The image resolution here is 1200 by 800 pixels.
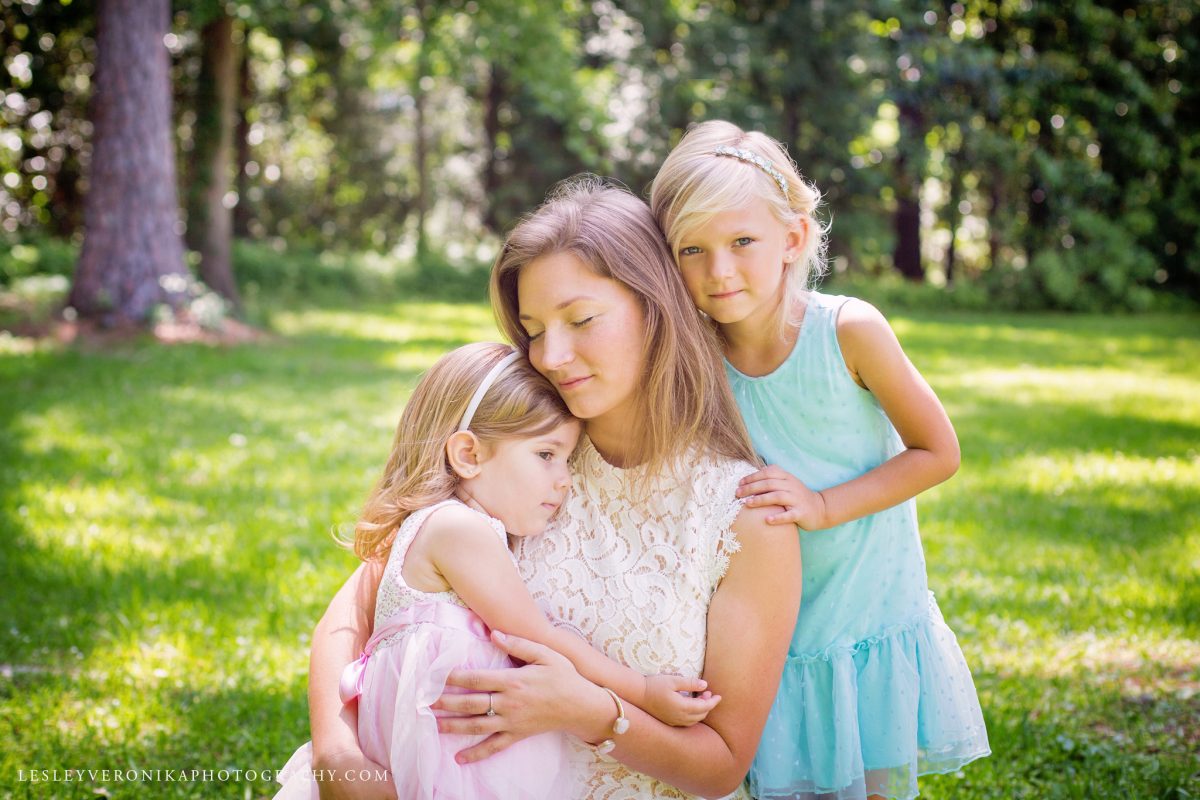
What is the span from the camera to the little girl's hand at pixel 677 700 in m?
2.09

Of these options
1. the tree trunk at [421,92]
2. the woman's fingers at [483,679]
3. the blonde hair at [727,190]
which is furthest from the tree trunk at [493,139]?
the woman's fingers at [483,679]

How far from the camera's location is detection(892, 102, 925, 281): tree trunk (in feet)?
79.2

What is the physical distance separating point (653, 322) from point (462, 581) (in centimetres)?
72

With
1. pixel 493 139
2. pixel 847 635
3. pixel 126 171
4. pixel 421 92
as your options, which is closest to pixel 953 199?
pixel 493 139

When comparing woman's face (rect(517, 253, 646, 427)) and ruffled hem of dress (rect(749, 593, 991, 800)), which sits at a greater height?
woman's face (rect(517, 253, 646, 427))

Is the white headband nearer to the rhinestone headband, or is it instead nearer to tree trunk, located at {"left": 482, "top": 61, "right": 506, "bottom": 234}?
the rhinestone headband

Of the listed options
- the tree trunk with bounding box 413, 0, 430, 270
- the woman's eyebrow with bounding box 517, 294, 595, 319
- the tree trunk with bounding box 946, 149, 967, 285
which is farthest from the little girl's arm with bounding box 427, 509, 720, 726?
the tree trunk with bounding box 946, 149, 967, 285

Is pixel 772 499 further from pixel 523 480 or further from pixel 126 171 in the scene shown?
pixel 126 171

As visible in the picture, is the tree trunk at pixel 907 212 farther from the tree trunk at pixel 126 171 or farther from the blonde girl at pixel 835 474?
the blonde girl at pixel 835 474

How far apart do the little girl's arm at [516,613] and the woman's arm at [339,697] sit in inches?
14.2

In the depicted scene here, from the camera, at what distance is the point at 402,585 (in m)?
2.21

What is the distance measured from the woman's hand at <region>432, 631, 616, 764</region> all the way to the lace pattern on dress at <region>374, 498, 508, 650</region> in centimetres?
20

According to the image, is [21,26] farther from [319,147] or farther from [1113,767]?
[1113,767]

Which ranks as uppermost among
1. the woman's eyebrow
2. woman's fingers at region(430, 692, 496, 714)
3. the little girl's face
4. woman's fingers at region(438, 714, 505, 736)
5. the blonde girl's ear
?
the blonde girl's ear
